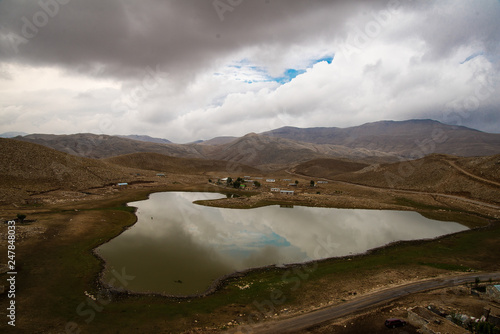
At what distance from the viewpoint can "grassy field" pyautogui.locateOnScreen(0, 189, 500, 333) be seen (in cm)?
1808

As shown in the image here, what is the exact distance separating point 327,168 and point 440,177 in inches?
2875

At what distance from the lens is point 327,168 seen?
155 m

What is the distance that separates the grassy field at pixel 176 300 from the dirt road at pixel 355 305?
4.07 feet

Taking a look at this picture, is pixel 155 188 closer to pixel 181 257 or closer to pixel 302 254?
pixel 181 257

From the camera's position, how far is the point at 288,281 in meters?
25.1

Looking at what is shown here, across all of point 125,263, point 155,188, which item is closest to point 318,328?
point 125,263

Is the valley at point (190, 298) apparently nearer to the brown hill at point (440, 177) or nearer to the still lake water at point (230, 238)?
the brown hill at point (440, 177)

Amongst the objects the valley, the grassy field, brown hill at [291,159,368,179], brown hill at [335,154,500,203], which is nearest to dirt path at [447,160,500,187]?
brown hill at [335,154,500,203]

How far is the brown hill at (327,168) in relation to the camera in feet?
478

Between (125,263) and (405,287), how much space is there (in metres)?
28.8

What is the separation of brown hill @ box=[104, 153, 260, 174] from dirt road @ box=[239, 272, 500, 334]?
130m

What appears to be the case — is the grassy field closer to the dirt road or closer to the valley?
the valley

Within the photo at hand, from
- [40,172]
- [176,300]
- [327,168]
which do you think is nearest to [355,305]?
[176,300]

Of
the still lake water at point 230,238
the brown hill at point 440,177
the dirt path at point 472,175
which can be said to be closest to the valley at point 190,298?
the dirt path at point 472,175
